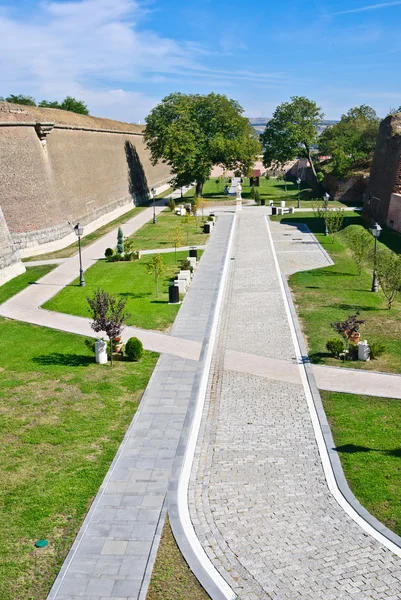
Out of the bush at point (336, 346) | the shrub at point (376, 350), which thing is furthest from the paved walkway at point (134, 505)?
the shrub at point (376, 350)

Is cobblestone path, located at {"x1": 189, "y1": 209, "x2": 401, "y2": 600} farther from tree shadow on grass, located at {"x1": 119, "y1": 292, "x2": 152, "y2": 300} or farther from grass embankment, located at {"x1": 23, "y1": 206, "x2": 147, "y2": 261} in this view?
grass embankment, located at {"x1": 23, "y1": 206, "x2": 147, "y2": 261}

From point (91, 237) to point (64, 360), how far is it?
22170 mm

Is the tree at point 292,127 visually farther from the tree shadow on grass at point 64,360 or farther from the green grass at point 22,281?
the tree shadow on grass at point 64,360

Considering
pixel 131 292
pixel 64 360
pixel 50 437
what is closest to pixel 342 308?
pixel 131 292

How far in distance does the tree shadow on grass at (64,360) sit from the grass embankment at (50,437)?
3 centimetres

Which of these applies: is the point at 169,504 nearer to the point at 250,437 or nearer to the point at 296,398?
the point at 250,437

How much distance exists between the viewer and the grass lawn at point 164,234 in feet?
114

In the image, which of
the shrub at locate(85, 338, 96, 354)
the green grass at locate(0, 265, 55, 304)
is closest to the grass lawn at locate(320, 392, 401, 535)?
the shrub at locate(85, 338, 96, 354)

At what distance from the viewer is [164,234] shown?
3800cm

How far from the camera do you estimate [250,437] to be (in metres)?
12.5

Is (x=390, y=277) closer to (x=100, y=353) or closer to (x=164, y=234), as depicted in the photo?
(x=100, y=353)

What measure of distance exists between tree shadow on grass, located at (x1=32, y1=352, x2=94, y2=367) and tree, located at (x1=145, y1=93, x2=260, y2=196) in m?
33.1

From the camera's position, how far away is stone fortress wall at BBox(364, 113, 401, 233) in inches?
1460

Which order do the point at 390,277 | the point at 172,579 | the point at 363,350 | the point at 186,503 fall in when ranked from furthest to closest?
1. the point at 390,277
2. the point at 363,350
3. the point at 186,503
4. the point at 172,579
